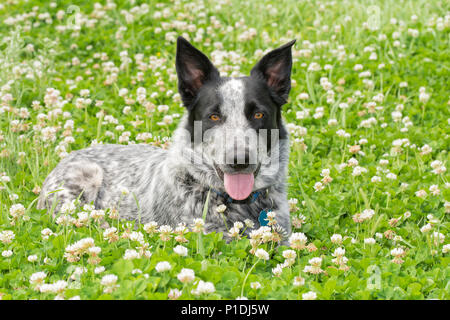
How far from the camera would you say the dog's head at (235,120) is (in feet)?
17.9

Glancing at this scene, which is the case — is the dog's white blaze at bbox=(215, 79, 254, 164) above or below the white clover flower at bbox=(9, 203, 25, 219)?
above

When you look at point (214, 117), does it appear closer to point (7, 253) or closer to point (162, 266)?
point (162, 266)

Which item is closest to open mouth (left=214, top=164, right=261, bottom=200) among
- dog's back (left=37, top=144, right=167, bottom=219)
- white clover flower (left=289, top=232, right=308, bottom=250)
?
white clover flower (left=289, top=232, right=308, bottom=250)

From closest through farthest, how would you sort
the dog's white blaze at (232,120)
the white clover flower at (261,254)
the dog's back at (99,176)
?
the white clover flower at (261,254) → the dog's white blaze at (232,120) → the dog's back at (99,176)

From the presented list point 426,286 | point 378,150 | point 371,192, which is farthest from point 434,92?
point 426,286

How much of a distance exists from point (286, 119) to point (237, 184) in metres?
4.01

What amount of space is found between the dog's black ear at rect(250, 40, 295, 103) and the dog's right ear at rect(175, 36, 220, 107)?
502mm

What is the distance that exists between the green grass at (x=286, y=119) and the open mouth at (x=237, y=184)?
66cm

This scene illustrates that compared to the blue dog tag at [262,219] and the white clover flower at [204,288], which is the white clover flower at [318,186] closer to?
the blue dog tag at [262,219]

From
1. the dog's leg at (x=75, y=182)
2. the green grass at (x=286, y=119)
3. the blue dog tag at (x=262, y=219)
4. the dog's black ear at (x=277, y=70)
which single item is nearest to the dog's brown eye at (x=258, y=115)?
the dog's black ear at (x=277, y=70)

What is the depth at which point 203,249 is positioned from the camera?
4582mm

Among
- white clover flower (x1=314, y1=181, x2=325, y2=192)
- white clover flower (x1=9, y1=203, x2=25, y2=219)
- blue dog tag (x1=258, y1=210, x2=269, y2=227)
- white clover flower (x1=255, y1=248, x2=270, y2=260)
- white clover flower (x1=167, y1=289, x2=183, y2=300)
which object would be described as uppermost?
white clover flower (x1=314, y1=181, x2=325, y2=192)

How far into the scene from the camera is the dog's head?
544 centimetres

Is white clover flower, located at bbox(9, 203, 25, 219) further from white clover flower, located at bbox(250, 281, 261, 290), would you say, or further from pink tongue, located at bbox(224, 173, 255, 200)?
white clover flower, located at bbox(250, 281, 261, 290)
